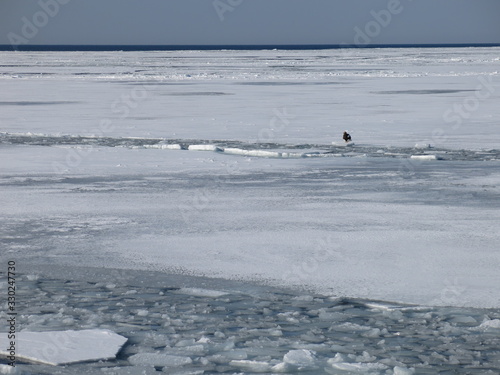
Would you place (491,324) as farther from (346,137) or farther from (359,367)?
(346,137)

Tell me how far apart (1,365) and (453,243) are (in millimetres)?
A: 3694

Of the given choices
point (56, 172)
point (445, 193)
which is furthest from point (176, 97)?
point (445, 193)

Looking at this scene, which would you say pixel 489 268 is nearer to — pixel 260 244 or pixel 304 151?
pixel 260 244

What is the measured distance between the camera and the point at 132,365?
382 centimetres

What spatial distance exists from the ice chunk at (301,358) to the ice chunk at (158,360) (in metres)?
0.47

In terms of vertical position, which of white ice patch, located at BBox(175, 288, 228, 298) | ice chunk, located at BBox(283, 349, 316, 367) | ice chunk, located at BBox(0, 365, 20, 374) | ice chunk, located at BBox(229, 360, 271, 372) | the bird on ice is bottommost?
ice chunk, located at BBox(0, 365, 20, 374)

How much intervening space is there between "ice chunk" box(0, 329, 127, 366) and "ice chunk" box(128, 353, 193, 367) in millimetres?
124

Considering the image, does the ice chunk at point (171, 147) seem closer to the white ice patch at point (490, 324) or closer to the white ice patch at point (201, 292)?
the white ice patch at point (201, 292)

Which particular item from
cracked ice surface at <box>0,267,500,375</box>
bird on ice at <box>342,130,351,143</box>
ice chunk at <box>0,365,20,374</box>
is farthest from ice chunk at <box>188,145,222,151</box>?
ice chunk at <box>0,365,20,374</box>

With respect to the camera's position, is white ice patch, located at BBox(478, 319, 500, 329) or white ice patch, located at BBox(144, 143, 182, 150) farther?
white ice patch, located at BBox(144, 143, 182, 150)

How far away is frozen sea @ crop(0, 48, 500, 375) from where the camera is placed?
411cm

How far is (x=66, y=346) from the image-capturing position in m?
4.06

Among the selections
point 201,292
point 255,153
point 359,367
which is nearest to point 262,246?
point 201,292

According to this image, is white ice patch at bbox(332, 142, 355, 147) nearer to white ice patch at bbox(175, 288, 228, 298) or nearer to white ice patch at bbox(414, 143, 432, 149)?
white ice patch at bbox(414, 143, 432, 149)
